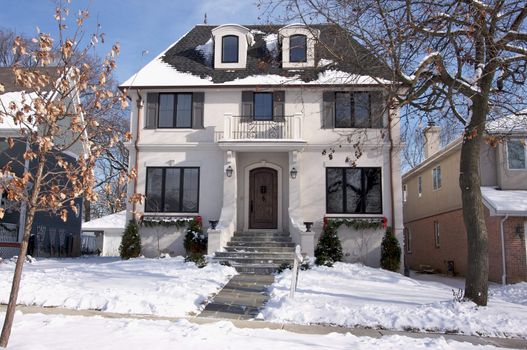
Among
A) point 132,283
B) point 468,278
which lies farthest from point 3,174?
point 468,278

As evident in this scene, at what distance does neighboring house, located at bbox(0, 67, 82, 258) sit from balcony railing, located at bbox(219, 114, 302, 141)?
6.25 meters

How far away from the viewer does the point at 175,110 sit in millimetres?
17016

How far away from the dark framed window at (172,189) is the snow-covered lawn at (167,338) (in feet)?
32.3

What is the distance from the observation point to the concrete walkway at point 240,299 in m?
7.80

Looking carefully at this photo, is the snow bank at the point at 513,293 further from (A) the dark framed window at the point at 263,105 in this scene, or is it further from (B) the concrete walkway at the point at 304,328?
(A) the dark framed window at the point at 263,105

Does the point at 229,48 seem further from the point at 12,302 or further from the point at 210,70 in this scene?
the point at 12,302

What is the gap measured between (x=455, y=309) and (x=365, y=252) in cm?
800

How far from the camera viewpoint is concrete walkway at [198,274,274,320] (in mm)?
7797

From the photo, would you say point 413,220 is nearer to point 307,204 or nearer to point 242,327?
point 307,204

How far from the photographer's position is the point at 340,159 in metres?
16.4

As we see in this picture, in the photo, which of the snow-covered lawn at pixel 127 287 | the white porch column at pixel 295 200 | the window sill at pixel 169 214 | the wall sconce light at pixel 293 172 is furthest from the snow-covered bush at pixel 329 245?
the window sill at pixel 169 214

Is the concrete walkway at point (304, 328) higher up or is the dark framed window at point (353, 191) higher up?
the dark framed window at point (353, 191)

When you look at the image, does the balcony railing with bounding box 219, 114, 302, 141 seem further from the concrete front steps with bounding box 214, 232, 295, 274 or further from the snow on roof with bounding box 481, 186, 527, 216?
the snow on roof with bounding box 481, 186, 527, 216

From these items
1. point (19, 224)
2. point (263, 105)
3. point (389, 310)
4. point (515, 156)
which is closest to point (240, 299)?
point (389, 310)
